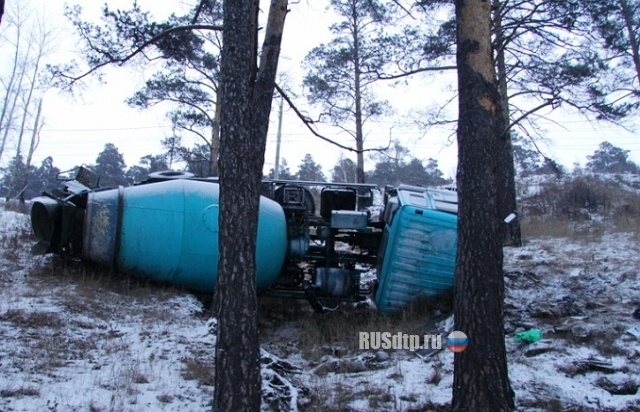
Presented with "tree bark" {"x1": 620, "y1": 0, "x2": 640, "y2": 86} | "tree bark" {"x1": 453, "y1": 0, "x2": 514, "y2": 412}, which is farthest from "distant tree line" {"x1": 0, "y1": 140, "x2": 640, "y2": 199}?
"tree bark" {"x1": 453, "y1": 0, "x2": 514, "y2": 412}

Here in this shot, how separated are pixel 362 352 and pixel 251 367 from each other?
2727 mm

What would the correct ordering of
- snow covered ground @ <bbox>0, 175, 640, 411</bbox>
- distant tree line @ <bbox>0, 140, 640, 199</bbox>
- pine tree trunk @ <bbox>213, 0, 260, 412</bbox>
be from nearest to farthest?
pine tree trunk @ <bbox>213, 0, 260, 412</bbox>
snow covered ground @ <bbox>0, 175, 640, 411</bbox>
distant tree line @ <bbox>0, 140, 640, 199</bbox>

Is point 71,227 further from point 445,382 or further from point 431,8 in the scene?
point 431,8

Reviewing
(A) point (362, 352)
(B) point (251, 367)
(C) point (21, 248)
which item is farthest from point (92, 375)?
(C) point (21, 248)

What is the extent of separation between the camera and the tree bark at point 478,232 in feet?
13.1

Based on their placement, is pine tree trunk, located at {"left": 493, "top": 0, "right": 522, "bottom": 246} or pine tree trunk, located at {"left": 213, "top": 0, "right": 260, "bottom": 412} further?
pine tree trunk, located at {"left": 493, "top": 0, "right": 522, "bottom": 246}

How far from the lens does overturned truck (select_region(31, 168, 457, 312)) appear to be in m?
7.23

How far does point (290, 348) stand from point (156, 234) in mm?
2581

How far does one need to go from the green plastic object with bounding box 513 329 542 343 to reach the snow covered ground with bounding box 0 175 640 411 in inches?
2.9

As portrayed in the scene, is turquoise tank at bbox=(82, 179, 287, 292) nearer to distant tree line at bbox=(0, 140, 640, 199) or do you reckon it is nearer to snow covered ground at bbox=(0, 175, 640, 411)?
snow covered ground at bbox=(0, 175, 640, 411)

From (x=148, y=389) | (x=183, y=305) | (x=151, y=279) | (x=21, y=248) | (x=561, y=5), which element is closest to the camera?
(x=148, y=389)

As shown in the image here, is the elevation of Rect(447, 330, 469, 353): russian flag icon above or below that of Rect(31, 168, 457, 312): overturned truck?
below

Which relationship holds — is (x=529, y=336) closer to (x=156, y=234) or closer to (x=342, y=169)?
(x=156, y=234)

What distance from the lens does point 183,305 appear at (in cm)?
702
